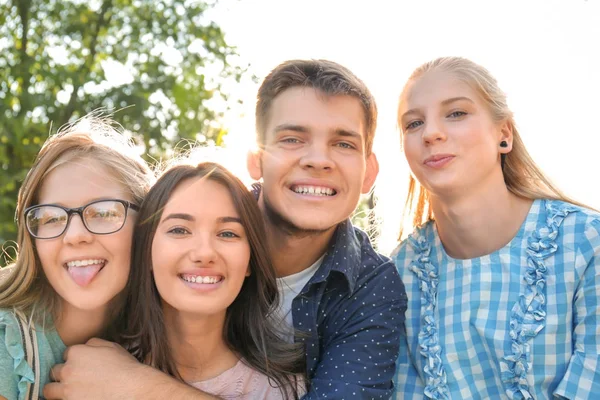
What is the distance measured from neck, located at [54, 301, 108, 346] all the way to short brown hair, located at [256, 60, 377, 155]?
100cm

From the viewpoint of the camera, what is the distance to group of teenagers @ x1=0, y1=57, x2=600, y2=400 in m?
2.61

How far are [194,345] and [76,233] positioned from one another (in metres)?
0.64

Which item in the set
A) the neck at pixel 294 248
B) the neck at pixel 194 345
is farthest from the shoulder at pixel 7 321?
the neck at pixel 294 248

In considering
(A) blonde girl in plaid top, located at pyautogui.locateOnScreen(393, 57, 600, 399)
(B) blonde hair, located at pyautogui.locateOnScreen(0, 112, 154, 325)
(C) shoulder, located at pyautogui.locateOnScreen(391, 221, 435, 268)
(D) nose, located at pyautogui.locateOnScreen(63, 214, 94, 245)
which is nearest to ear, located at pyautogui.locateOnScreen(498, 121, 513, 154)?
(A) blonde girl in plaid top, located at pyautogui.locateOnScreen(393, 57, 600, 399)

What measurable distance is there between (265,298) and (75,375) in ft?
2.53

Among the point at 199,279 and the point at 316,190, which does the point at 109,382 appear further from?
the point at 316,190

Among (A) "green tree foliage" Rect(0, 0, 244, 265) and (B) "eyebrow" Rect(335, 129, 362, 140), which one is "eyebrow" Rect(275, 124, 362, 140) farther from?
(A) "green tree foliage" Rect(0, 0, 244, 265)

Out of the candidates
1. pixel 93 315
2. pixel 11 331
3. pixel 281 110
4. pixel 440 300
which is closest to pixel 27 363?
pixel 11 331

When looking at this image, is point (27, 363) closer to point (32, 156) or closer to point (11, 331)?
point (11, 331)

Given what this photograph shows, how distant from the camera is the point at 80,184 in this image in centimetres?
263

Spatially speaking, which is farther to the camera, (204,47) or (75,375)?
(204,47)

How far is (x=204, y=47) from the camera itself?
6520mm

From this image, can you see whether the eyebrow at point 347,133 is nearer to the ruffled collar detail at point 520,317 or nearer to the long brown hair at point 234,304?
the long brown hair at point 234,304

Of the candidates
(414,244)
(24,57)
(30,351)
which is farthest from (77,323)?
(24,57)
